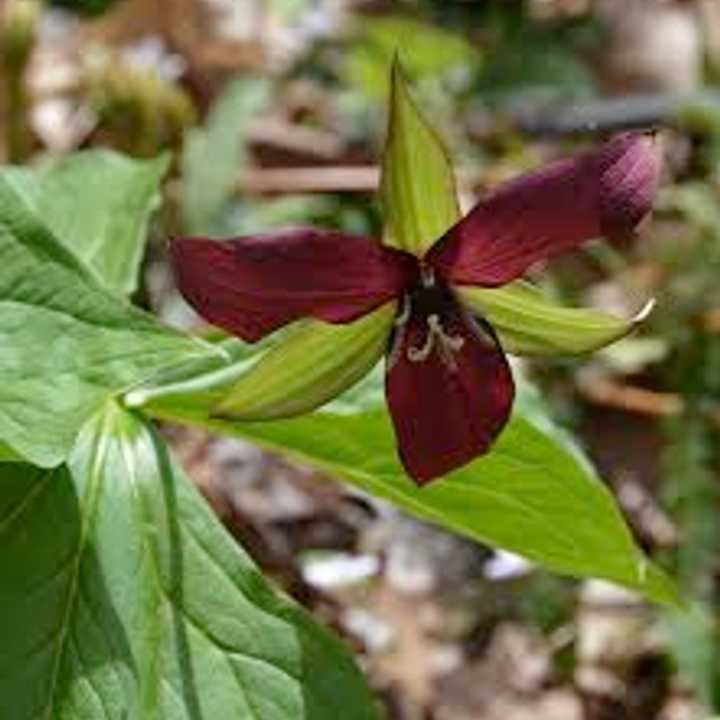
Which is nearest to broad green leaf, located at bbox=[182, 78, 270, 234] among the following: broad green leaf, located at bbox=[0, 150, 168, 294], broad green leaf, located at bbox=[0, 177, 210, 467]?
broad green leaf, located at bbox=[0, 150, 168, 294]

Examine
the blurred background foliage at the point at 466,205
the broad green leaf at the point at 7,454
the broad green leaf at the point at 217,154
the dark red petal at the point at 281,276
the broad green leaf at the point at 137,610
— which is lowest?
the blurred background foliage at the point at 466,205

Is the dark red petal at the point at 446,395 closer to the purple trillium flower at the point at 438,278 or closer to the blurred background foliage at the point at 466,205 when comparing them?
the purple trillium flower at the point at 438,278

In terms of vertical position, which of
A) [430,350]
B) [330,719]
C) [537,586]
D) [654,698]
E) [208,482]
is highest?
[430,350]

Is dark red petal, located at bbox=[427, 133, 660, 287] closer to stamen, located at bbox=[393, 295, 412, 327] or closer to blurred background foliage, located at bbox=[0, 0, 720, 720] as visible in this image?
stamen, located at bbox=[393, 295, 412, 327]

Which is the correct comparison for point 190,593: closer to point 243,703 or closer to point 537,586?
point 243,703

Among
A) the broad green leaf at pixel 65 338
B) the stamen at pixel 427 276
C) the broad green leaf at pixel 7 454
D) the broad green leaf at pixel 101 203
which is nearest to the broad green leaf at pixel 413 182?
the stamen at pixel 427 276

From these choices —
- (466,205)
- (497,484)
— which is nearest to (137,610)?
(497,484)

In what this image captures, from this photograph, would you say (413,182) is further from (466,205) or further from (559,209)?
(466,205)

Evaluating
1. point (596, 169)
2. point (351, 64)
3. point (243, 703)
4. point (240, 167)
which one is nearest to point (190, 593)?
point (243, 703)
